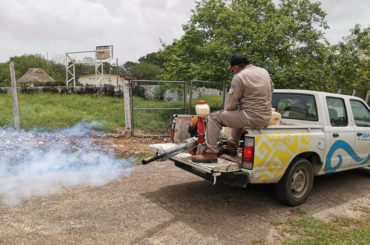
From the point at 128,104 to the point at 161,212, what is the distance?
5.76m

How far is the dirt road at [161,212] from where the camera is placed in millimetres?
3350

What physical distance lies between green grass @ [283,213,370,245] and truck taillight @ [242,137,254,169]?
93 cm

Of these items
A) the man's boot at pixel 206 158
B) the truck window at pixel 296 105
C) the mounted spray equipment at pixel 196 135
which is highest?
the truck window at pixel 296 105

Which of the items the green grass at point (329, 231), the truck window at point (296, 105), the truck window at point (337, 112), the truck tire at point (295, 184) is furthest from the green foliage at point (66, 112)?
the green grass at point (329, 231)

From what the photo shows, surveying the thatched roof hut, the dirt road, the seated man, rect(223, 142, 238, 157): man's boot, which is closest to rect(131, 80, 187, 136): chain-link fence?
the dirt road

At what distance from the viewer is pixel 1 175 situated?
5.36 metres

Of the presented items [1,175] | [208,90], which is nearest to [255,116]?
[1,175]

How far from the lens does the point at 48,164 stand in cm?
606

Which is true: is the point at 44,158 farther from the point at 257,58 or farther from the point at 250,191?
the point at 257,58

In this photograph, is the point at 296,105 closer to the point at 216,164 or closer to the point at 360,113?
the point at 360,113

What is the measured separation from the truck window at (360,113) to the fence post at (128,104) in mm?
6291

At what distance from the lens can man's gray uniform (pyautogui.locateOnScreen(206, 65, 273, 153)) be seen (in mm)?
3982

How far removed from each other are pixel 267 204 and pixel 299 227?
0.81m

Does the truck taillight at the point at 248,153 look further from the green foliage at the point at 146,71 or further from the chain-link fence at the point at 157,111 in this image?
the green foliage at the point at 146,71
